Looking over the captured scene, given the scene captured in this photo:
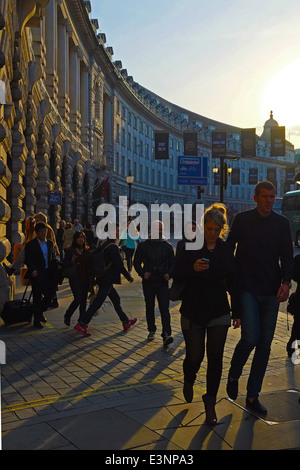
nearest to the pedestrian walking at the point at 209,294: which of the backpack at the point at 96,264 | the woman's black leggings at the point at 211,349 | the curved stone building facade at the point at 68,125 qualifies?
the woman's black leggings at the point at 211,349

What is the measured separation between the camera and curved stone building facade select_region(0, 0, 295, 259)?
12.4 meters

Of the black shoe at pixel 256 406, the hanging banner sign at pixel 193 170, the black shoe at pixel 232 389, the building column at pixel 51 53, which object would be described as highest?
the building column at pixel 51 53

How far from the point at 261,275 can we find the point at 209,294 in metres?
0.52

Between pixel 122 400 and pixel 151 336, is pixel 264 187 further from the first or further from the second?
pixel 151 336

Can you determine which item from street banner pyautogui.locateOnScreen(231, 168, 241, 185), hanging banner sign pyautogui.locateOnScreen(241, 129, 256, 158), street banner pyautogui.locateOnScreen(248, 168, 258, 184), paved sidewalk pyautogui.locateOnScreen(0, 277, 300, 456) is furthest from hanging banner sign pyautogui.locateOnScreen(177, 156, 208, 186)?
street banner pyautogui.locateOnScreen(248, 168, 258, 184)

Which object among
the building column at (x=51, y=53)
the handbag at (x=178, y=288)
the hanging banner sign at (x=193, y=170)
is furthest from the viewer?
the building column at (x=51, y=53)

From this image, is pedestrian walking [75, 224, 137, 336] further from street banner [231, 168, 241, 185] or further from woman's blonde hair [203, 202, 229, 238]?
street banner [231, 168, 241, 185]

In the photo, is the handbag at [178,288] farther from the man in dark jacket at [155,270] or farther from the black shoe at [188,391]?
the man in dark jacket at [155,270]

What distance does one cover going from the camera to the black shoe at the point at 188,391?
4934mm

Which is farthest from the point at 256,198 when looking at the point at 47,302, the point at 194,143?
the point at 194,143

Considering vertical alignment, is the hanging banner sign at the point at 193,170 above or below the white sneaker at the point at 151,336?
above

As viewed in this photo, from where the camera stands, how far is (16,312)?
904 cm
